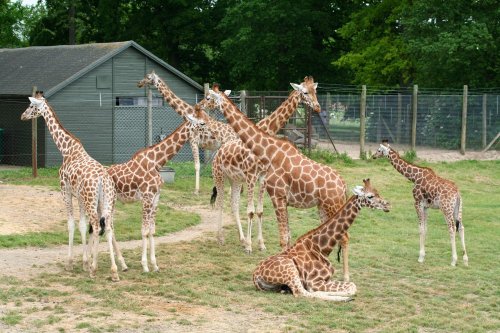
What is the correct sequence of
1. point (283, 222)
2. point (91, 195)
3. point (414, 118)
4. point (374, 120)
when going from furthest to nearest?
point (374, 120)
point (414, 118)
point (283, 222)
point (91, 195)

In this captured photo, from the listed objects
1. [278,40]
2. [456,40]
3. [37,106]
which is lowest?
[37,106]

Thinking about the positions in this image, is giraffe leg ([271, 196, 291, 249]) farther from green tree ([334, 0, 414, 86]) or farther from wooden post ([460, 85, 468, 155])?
green tree ([334, 0, 414, 86])

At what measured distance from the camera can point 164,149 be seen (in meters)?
12.5

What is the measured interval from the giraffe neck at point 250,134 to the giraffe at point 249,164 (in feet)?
3.73

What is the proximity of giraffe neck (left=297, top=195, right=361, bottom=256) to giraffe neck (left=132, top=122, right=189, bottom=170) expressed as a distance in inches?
102

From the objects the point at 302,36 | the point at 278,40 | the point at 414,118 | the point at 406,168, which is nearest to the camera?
the point at 406,168

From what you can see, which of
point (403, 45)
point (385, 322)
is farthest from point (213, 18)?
point (385, 322)

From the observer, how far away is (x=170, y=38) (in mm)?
43750

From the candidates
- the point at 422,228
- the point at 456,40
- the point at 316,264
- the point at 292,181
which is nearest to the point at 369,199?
the point at 316,264

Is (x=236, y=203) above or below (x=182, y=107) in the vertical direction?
below

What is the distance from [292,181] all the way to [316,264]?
1572 millimetres

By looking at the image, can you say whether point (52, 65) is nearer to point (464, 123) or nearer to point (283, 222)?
point (464, 123)

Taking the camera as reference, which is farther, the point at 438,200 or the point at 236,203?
the point at 236,203

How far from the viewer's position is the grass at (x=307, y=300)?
31.5ft
